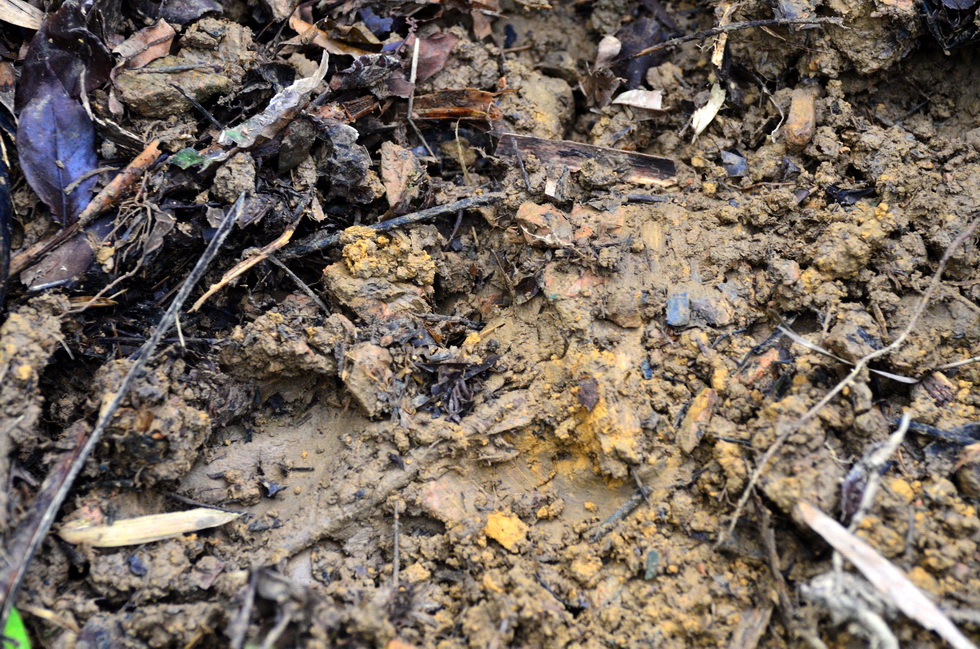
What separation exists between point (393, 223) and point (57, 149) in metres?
1.30

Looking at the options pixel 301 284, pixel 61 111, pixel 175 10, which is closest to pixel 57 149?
pixel 61 111

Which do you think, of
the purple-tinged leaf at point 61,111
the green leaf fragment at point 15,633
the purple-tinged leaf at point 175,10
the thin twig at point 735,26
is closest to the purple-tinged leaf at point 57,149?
the purple-tinged leaf at point 61,111

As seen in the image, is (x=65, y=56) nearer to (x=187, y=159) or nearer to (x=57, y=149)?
(x=57, y=149)

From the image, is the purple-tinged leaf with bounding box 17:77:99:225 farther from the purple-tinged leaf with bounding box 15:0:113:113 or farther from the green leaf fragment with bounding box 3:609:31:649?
the green leaf fragment with bounding box 3:609:31:649

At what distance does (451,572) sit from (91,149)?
2123 mm

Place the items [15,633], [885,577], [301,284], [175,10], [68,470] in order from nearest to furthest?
[885,577], [15,633], [68,470], [301,284], [175,10]

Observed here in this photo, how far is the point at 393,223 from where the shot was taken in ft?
8.93

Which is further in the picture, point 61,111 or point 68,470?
point 61,111

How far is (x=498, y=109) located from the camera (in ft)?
9.86

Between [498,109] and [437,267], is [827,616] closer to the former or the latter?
[437,267]

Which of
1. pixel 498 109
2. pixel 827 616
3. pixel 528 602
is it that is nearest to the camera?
pixel 827 616

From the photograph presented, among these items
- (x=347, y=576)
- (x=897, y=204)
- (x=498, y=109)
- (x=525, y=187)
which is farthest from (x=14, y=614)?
(x=897, y=204)

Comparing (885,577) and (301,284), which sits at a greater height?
(301,284)

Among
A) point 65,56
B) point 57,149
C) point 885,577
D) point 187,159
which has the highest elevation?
point 65,56
